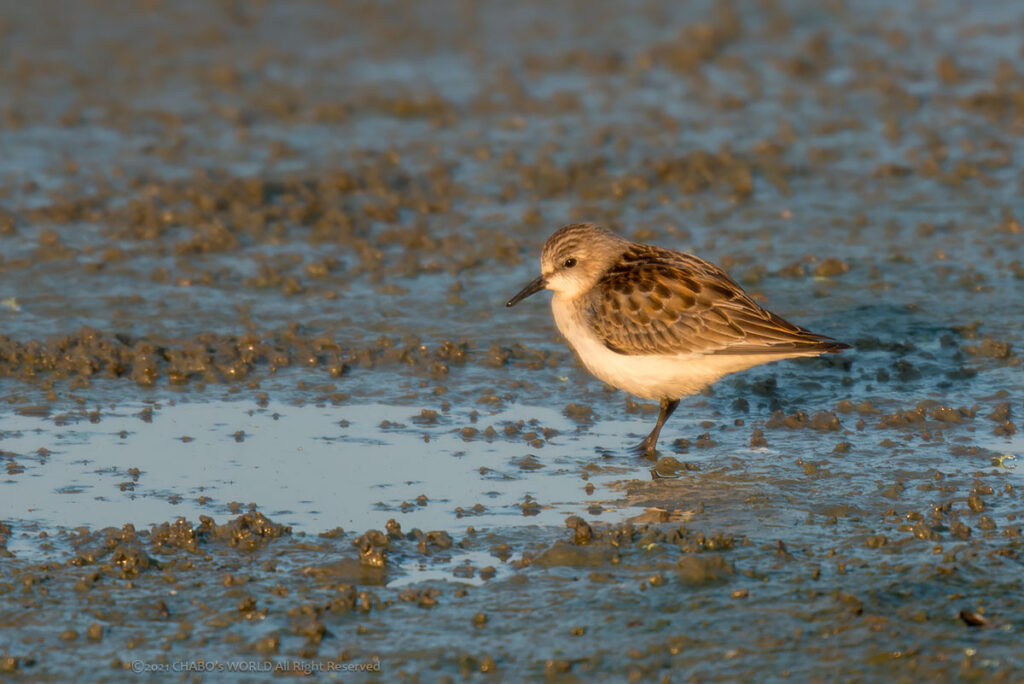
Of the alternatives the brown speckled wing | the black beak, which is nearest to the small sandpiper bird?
the brown speckled wing

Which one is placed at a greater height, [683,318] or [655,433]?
[683,318]

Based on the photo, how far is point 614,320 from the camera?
9.20 m

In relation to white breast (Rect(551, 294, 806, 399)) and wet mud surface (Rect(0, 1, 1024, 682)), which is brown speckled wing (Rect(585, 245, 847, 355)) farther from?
wet mud surface (Rect(0, 1, 1024, 682))

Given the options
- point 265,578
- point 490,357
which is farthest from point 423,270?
point 265,578

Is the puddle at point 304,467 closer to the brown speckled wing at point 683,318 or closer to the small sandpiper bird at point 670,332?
the small sandpiper bird at point 670,332

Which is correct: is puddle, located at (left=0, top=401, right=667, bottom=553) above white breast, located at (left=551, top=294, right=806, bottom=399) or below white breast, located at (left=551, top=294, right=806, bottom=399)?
below

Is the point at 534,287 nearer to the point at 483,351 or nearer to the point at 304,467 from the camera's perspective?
the point at 483,351

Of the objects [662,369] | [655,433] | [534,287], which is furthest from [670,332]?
[534,287]

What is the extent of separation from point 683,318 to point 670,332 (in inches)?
4.8

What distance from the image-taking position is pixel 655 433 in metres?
9.05

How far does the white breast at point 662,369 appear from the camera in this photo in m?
9.03

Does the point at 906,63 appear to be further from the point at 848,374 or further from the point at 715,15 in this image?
the point at 848,374

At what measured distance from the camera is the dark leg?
29.5ft

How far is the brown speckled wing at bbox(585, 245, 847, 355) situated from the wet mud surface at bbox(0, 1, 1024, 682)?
59cm
